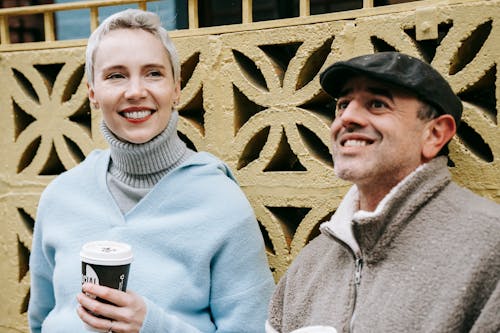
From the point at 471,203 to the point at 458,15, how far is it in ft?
2.03

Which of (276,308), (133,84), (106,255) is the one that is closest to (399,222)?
(276,308)

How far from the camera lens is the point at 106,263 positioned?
186 centimetres

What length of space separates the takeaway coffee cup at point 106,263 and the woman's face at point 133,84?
1.69 ft

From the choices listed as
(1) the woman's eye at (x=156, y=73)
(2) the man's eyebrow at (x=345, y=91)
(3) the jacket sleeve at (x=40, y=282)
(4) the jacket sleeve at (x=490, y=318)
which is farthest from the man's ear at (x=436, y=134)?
(3) the jacket sleeve at (x=40, y=282)

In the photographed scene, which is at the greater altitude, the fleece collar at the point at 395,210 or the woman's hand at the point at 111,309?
the fleece collar at the point at 395,210

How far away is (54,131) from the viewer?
9.45ft

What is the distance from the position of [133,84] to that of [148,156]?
9.5 inches

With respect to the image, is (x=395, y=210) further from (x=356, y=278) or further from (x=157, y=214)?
(x=157, y=214)

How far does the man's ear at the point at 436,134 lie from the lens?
73.2 inches

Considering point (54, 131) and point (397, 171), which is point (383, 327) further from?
point (54, 131)

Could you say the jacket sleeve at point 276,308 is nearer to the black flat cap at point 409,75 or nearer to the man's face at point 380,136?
the man's face at point 380,136

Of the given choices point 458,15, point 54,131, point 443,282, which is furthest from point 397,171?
point 54,131

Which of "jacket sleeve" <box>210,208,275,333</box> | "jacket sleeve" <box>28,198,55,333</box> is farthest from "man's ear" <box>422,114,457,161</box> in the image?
"jacket sleeve" <box>28,198,55,333</box>

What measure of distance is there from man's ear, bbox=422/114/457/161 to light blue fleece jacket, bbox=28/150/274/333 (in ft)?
2.23
